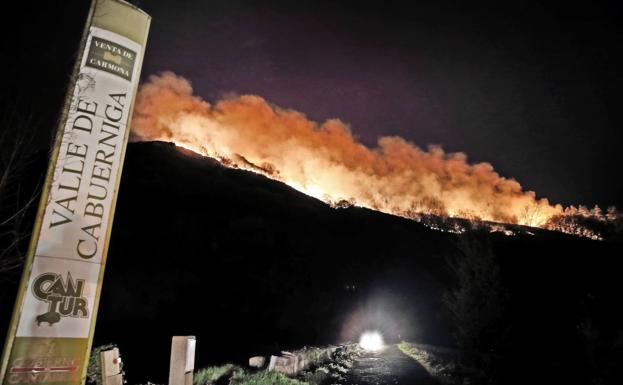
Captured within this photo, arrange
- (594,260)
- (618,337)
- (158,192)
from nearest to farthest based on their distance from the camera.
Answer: (618,337)
(158,192)
(594,260)

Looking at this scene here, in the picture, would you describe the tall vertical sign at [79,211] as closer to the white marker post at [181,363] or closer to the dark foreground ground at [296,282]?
the white marker post at [181,363]

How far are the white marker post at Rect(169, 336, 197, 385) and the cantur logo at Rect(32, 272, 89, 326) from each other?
3499 millimetres

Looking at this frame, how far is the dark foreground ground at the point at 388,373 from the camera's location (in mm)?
16125

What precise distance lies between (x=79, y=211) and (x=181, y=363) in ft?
16.1

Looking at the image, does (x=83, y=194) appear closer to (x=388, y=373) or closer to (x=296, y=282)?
(x=388, y=373)

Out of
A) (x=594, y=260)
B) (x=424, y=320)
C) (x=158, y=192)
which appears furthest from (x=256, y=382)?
(x=594, y=260)

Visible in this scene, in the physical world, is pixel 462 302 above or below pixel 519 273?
below

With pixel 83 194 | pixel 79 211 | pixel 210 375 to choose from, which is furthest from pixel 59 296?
pixel 210 375

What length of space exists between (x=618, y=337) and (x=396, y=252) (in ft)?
188

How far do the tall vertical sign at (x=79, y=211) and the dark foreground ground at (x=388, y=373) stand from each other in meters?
11.5

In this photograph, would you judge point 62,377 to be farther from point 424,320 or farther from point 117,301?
point 424,320

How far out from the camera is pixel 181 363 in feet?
32.1

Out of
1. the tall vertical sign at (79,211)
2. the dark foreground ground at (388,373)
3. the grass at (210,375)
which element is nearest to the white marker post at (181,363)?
the grass at (210,375)

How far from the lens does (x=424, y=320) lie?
50.3 meters
